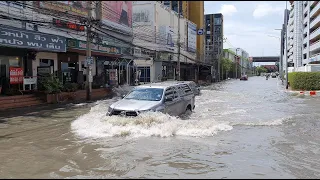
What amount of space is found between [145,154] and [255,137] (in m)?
3.73

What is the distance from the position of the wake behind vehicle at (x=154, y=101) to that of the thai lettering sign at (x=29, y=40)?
28.7 feet

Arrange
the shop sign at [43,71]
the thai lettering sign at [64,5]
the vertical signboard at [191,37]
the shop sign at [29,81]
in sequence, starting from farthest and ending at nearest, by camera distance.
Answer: the vertical signboard at [191,37] → the shop sign at [43,71] → the shop sign at [29,81] → the thai lettering sign at [64,5]

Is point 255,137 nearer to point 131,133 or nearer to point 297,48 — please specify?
point 131,133

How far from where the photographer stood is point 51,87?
19.8 m

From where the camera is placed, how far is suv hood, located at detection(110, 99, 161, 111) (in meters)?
10.4

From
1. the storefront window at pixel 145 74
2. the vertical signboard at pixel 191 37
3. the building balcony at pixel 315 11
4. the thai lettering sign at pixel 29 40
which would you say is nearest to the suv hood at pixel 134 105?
the thai lettering sign at pixel 29 40

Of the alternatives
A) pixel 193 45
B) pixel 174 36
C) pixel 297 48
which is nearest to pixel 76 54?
pixel 174 36

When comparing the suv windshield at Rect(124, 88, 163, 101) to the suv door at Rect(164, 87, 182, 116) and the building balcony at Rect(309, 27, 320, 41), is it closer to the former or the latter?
the suv door at Rect(164, 87, 182, 116)

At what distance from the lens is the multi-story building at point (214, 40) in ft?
271

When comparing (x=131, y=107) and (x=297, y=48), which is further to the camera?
(x=297, y=48)

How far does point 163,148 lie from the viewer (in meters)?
8.04

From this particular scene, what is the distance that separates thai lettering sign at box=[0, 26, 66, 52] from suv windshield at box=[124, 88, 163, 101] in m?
8.73

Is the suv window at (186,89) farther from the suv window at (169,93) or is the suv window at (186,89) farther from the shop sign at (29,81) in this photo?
the shop sign at (29,81)

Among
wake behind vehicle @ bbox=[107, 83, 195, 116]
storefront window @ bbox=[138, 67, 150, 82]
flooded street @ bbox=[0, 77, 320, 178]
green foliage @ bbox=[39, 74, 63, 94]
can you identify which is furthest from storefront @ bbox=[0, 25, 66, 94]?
storefront window @ bbox=[138, 67, 150, 82]
